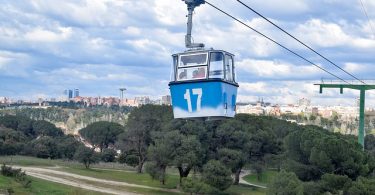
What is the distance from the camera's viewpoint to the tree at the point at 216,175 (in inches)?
2505

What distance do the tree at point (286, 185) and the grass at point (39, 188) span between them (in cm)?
1967

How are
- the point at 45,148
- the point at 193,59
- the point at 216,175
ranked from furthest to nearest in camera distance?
the point at 45,148 < the point at 216,175 < the point at 193,59

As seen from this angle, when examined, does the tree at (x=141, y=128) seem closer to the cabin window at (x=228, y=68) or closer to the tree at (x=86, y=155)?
the tree at (x=86, y=155)

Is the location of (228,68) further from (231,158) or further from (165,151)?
(231,158)

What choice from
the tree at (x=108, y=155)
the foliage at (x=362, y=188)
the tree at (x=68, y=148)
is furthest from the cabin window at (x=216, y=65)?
the tree at (x=68, y=148)

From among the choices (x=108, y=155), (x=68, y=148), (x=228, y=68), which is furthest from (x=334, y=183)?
(x=68, y=148)

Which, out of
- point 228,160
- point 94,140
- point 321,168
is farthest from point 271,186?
Answer: point 94,140

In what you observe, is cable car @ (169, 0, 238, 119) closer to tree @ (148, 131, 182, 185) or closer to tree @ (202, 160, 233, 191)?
tree @ (202, 160, 233, 191)

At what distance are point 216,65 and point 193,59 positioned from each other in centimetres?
81

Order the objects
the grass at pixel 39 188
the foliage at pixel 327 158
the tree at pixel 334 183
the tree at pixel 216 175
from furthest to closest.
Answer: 1. the tree at pixel 216 175
2. the grass at pixel 39 188
3. the foliage at pixel 327 158
4. the tree at pixel 334 183

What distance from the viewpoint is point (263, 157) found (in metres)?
81.2

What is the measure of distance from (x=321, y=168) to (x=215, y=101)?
36.1m

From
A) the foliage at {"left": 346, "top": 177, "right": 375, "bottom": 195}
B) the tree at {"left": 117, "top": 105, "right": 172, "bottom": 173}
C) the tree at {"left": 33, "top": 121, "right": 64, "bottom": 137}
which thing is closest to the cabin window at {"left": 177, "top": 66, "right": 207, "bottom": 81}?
the foliage at {"left": 346, "top": 177, "right": 375, "bottom": 195}

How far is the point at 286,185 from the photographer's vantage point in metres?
48.0
